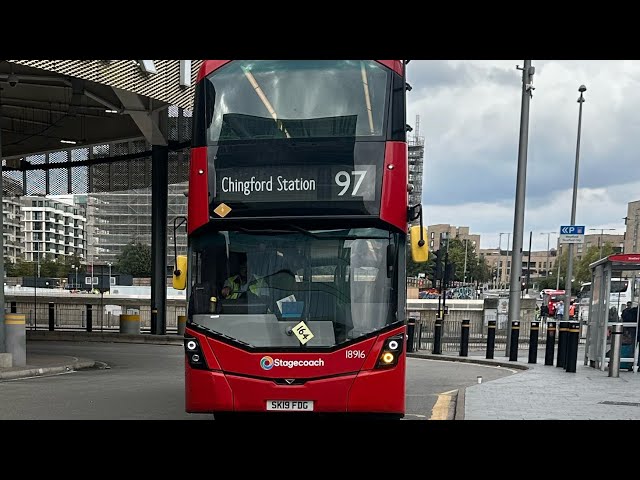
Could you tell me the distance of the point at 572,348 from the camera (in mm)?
16828

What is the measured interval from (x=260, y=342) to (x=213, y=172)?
6.50 ft

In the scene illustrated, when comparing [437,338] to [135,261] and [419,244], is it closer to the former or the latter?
[419,244]

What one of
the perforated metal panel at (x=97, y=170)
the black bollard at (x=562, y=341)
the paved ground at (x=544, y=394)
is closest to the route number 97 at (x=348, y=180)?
the paved ground at (x=544, y=394)

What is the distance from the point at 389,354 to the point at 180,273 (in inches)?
103

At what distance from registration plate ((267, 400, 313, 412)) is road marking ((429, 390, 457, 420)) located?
2.60 metres

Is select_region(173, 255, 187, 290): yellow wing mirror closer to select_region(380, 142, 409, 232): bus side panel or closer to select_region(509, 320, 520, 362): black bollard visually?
select_region(380, 142, 409, 232): bus side panel

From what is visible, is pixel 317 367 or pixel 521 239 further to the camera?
pixel 521 239

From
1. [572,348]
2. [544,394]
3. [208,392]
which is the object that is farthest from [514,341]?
[208,392]

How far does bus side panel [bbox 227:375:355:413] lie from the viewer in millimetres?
8711

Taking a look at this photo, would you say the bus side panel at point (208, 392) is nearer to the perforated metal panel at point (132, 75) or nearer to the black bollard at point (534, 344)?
the perforated metal panel at point (132, 75)

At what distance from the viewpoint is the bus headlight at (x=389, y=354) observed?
8812 millimetres
